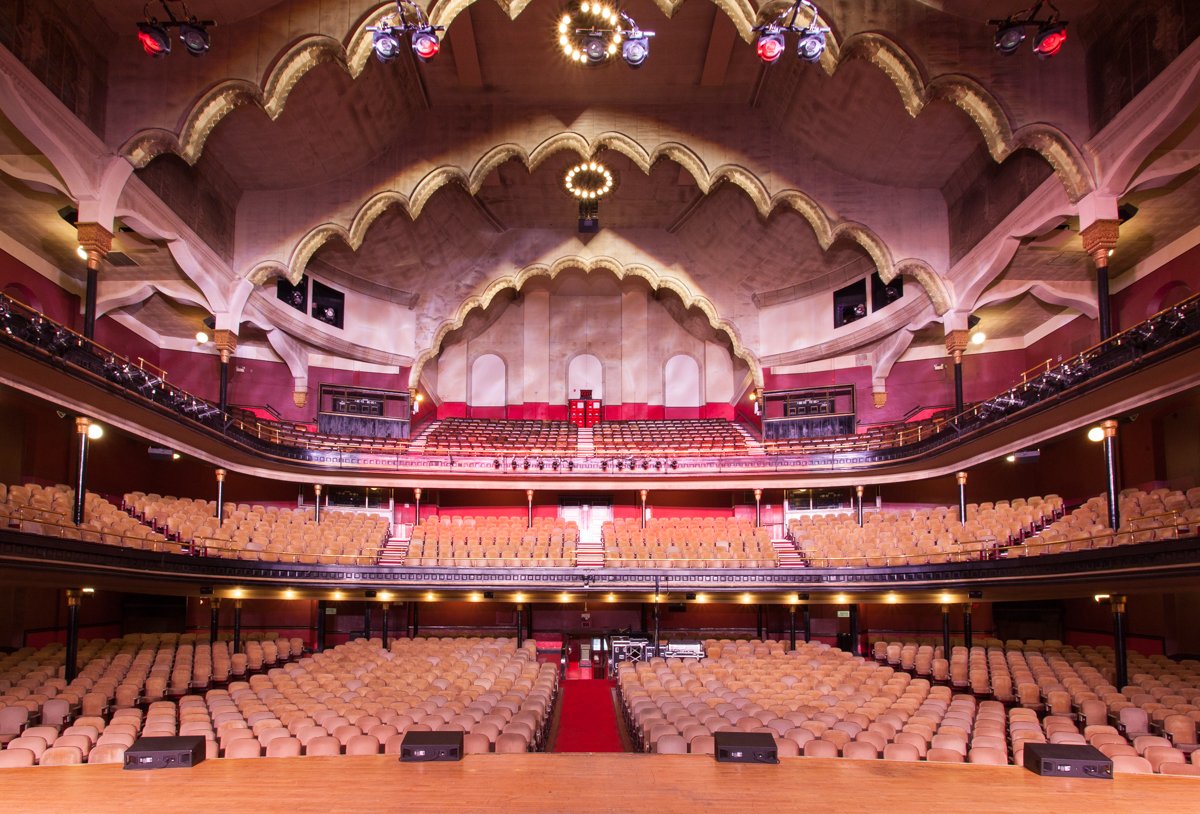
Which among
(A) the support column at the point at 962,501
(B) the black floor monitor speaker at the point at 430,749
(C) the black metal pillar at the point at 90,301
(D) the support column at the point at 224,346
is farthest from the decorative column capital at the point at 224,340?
(A) the support column at the point at 962,501

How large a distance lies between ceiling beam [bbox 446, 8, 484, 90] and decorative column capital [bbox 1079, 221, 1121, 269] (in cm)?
1549

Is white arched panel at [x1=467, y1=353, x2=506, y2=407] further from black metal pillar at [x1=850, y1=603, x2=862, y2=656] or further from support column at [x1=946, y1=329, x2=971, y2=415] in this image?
support column at [x1=946, y1=329, x2=971, y2=415]

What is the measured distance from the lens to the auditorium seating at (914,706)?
26.8 feet

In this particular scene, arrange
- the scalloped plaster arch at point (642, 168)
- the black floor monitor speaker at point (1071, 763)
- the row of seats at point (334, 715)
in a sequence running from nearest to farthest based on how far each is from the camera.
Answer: the black floor monitor speaker at point (1071, 763) → the row of seats at point (334, 715) → the scalloped plaster arch at point (642, 168)

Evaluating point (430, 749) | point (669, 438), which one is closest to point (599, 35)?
point (669, 438)

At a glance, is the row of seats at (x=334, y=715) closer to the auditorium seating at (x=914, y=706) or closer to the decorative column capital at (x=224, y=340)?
the auditorium seating at (x=914, y=706)

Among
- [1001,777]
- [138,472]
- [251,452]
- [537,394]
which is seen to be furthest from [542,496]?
[1001,777]

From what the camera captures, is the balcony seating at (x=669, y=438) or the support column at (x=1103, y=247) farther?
the balcony seating at (x=669, y=438)

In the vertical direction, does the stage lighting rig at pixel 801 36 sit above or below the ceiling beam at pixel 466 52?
below

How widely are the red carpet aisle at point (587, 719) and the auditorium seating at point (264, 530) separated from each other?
6983mm

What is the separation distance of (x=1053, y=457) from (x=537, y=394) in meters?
18.0

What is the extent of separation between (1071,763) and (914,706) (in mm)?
4446

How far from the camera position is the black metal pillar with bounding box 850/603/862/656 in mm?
20422

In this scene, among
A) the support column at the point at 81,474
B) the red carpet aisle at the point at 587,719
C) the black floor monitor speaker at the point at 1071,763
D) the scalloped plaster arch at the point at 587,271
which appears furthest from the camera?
the scalloped plaster arch at the point at 587,271
